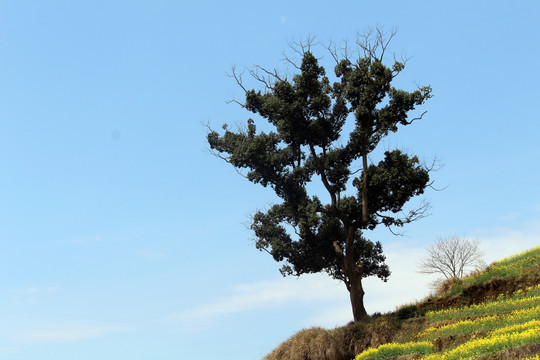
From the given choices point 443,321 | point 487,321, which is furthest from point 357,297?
point 487,321

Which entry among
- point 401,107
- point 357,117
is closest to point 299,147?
point 357,117

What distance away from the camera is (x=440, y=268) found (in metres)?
53.4

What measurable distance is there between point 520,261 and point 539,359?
675 inches

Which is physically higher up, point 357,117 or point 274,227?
point 357,117

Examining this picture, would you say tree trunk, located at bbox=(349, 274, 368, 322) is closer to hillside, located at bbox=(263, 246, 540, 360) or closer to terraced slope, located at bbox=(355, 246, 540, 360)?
hillside, located at bbox=(263, 246, 540, 360)

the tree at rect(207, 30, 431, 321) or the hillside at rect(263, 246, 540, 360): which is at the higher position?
the tree at rect(207, 30, 431, 321)

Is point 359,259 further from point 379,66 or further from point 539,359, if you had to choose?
point 539,359

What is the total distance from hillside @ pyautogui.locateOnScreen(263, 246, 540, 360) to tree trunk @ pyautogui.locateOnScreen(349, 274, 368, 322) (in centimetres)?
112

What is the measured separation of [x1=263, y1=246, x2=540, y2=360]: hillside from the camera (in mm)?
22125

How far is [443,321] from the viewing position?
26.1 metres

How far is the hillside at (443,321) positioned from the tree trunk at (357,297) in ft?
3.69

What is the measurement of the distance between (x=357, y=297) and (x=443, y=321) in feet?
21.0

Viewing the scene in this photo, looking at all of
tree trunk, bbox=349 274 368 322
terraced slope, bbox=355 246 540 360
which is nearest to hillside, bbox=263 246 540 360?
terraced slope, bbox=355 246 540 360

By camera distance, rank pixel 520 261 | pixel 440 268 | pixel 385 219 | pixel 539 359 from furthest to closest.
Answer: pixel 440 268
pixel 385 219
pixel 520 261
pixel 539 359
